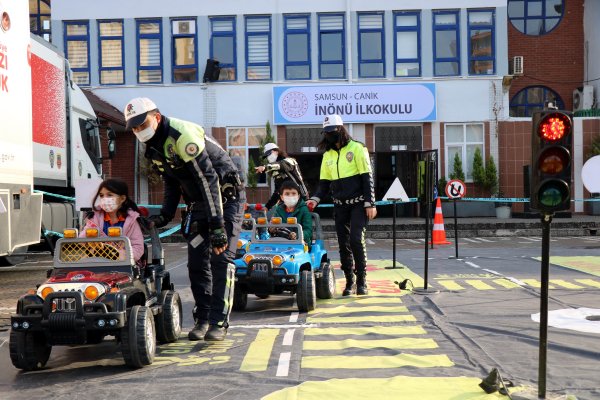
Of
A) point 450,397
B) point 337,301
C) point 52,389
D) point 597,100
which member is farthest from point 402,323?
point 597,100

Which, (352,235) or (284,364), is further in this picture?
(352,235)

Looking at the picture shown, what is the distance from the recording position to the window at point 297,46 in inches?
1065

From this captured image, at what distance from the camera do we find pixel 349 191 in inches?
345

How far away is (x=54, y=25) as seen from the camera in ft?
89.4

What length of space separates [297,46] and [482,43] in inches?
270

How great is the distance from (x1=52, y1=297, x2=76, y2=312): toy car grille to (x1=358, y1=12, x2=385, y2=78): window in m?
22.9

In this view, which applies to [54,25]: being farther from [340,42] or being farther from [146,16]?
[340,42]

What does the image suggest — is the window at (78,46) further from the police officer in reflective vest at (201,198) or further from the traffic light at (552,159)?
the traffic light at (552,159)

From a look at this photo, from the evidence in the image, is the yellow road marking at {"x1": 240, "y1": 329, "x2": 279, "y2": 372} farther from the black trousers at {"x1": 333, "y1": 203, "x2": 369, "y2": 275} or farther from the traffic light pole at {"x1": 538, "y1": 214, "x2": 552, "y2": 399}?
the black trousers at {"x1": 333, "y1": 203, "x2": 369, "y2": 275}

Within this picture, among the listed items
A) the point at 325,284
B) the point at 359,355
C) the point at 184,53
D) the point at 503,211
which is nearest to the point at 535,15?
the point at 503,211

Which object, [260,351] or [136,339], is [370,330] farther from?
[136,339]

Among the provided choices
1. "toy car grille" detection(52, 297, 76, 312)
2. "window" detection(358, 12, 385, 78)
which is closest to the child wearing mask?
"toy car grille" detection(52, 297, 76, 312)

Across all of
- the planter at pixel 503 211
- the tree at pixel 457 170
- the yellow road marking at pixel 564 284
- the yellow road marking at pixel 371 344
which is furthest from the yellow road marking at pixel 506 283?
the planter at pixel 503 211

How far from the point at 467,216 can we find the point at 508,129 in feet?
11.7
